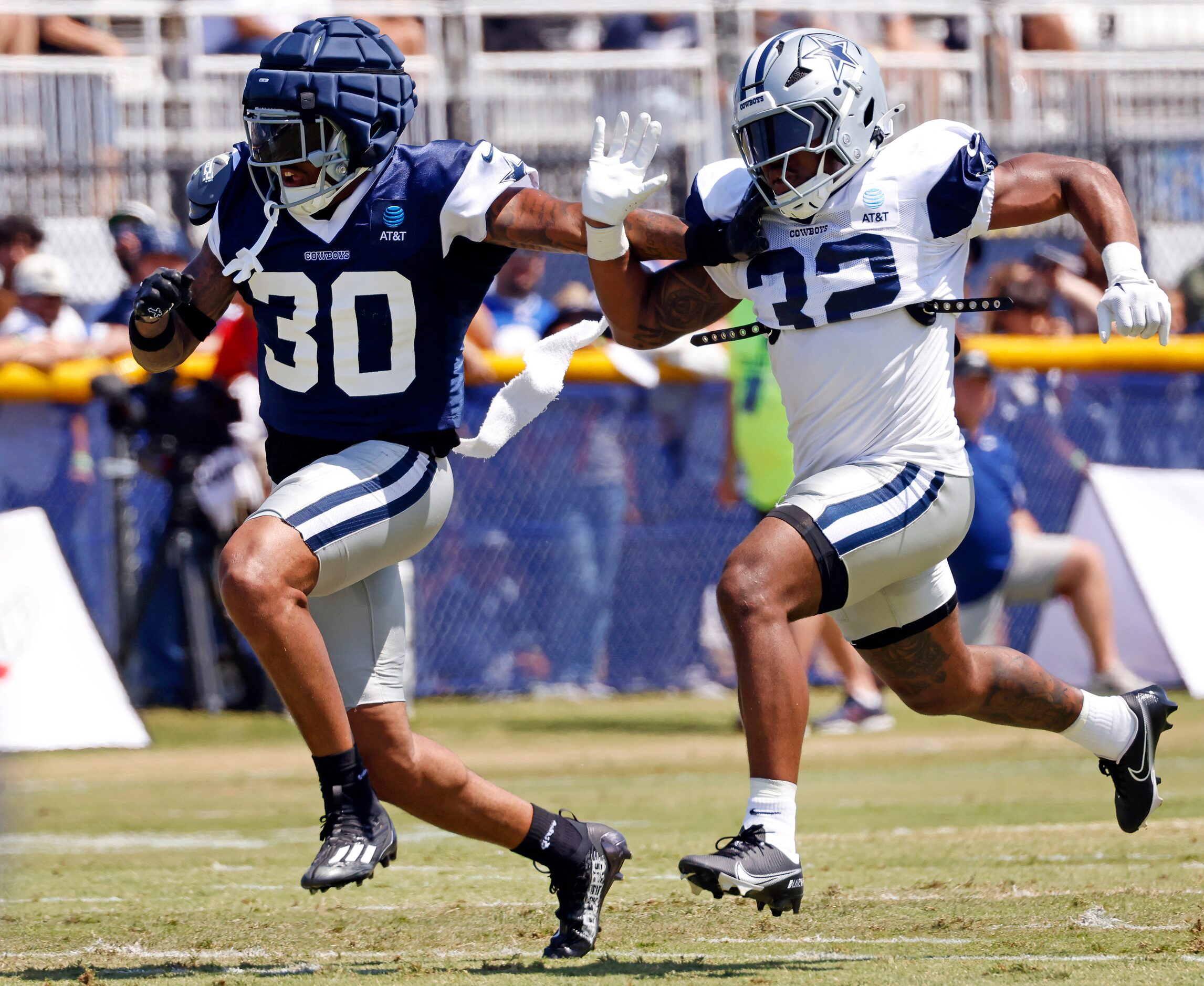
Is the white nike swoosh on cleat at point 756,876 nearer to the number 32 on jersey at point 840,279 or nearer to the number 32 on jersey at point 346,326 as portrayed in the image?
the number 32 on jersey at point 840,279

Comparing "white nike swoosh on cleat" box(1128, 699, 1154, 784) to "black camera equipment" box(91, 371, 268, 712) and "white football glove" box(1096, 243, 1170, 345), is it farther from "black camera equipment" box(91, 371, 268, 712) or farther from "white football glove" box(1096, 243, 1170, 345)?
"black camera equipment" box(91, 371, 268, 712)

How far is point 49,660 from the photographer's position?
319 inches

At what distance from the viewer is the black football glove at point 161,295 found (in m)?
4.20

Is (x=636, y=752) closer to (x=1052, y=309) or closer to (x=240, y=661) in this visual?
(x=240, y=661)

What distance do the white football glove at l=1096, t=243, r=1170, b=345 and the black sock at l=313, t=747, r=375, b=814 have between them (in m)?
1.90

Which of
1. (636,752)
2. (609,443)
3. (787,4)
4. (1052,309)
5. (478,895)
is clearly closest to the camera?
(478,895)

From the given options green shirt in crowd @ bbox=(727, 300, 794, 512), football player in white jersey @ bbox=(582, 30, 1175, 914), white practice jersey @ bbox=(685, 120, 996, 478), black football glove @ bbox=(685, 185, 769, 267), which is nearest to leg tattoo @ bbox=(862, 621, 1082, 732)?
football player in white jersey @ bbox=(582, 30, 1175, 914)

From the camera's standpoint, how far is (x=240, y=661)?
8.95 meters

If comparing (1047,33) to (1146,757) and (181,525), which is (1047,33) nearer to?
(181,525)

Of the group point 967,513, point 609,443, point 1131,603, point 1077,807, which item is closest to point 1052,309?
point 1131,603

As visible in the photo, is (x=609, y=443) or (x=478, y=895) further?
(x=609, y=443)

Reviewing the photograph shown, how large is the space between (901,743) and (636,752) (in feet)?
3.97

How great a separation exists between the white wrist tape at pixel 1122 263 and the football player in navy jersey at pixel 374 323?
35.2 inches

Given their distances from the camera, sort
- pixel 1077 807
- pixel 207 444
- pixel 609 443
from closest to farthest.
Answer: pixel 1077 807, pixel 207 444, pixel 609 443
